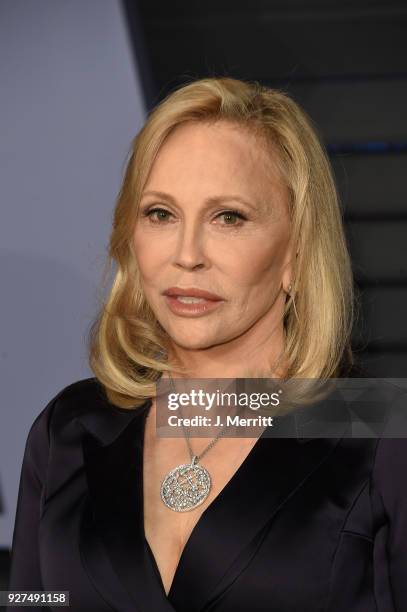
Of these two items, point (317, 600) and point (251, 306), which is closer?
point (317, 600)

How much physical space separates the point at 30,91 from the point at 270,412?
103 cm

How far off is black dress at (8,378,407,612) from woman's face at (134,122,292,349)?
9.3 inches

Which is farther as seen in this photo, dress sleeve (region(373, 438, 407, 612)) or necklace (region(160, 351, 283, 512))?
Result: necklace (region(160, 351, 283, 512))

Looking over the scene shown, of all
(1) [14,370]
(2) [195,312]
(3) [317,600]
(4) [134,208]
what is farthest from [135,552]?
(1) [14,370]

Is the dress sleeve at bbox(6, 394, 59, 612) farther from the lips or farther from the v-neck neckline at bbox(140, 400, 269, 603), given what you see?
the lips

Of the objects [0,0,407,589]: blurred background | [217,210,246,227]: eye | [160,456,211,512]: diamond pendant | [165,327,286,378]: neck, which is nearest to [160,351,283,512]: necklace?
[160,456,211,512]: diamond pendant

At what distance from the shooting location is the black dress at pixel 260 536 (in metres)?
1.52

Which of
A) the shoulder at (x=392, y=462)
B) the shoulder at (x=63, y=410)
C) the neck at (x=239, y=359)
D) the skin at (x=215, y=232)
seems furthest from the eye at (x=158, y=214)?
the shoulder at (x=392, y=462)

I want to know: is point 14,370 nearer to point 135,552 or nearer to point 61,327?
point 61,327

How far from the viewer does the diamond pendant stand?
163 centimetres

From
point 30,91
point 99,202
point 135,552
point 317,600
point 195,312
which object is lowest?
point 317,600

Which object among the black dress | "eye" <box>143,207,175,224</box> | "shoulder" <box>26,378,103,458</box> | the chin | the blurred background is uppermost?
the blurred background

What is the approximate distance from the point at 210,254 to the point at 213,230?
0.14ft

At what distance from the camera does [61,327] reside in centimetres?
230
